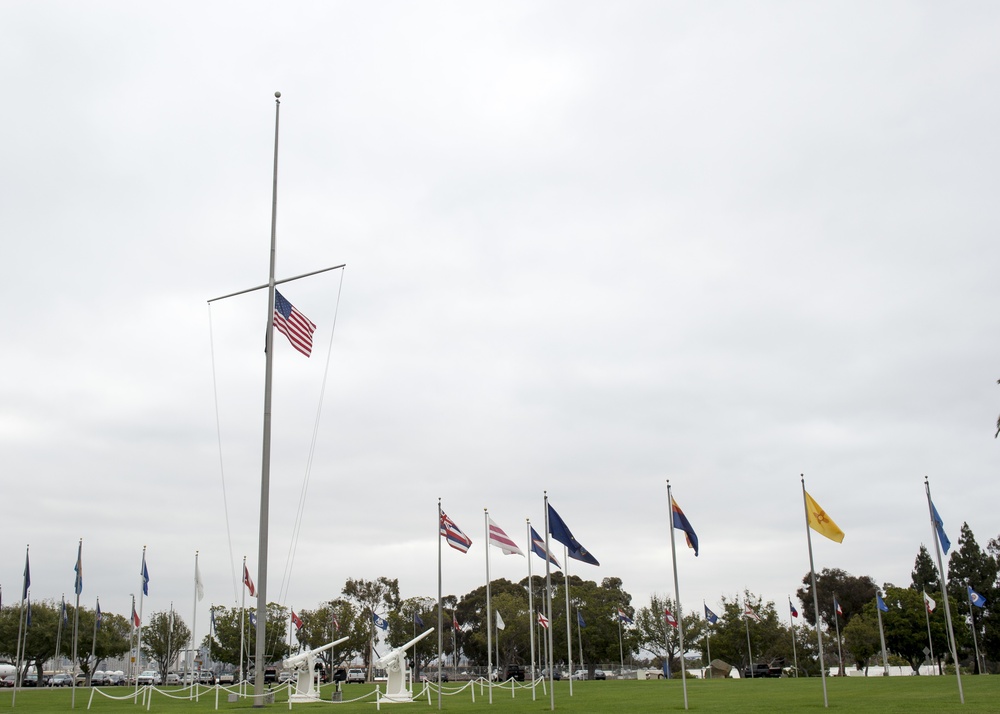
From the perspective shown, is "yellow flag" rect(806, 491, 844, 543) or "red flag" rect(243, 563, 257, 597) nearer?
"yellow flag" rect(806, 491, 844, 543)

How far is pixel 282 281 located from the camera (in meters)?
29.5

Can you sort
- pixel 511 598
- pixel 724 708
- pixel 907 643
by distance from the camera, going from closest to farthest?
pixel 724 708 → pixel 907 643 → pixel 511 598

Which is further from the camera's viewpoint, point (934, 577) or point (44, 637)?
point (934, 577)

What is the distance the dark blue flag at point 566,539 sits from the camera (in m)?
33.3

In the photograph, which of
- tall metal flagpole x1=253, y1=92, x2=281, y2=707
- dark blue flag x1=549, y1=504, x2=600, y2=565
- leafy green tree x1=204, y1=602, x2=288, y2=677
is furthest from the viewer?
leafy green tree x1=204, y1=602, x2=288, y2=677

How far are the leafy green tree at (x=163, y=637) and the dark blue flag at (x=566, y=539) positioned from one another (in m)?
80.8

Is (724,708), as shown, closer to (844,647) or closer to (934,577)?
(844,647)

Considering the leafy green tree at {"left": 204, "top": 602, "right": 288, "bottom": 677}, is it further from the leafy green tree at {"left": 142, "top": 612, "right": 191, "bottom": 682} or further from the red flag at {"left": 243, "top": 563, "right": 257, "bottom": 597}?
the red flag at {"left": 243, "top": 563, "right": 257, "bottom": 597}

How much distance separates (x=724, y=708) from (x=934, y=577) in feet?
318

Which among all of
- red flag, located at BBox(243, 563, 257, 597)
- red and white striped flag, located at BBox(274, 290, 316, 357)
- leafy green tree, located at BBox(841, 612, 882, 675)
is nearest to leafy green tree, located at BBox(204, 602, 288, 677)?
red flag, located at BBox(243, 563, 257, 597)

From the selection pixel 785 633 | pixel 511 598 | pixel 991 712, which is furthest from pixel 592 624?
pixel 991 712

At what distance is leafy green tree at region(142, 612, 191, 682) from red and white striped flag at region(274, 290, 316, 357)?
83.5 meters

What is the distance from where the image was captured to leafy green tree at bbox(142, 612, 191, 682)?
10294 cm

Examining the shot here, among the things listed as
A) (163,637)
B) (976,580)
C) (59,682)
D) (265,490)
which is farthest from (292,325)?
(976,580)
